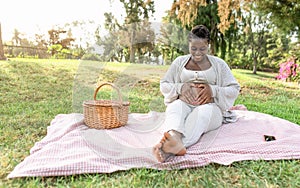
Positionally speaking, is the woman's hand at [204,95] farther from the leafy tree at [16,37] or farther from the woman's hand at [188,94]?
the leafy tree at [16,37]

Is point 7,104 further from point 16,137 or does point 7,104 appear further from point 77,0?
Result: point 77,0

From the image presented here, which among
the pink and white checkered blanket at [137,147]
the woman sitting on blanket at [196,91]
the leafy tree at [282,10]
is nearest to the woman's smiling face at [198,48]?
the woman sitting on blanket at [196,91]

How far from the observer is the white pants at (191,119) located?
6.29ft

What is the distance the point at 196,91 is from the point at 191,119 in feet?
1.01

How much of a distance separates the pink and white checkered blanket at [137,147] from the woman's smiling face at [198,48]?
63 centimetres

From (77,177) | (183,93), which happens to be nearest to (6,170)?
(77,177)

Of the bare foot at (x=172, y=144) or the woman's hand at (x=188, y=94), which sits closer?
the bare foot at (x=172, y=144)

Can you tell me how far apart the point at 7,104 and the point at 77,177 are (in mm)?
2880

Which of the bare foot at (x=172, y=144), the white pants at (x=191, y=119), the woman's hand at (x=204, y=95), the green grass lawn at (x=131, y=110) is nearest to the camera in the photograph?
the green grass lawn at (x=131, y=110)

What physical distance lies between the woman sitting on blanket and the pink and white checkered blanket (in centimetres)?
15

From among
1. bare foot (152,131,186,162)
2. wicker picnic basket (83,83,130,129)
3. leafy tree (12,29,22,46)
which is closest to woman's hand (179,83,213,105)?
bare foot (152,131,186,162)

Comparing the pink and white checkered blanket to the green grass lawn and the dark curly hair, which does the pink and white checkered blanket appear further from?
the dark curly hair

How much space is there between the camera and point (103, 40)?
208 centimetres

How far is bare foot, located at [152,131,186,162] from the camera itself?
173cm
